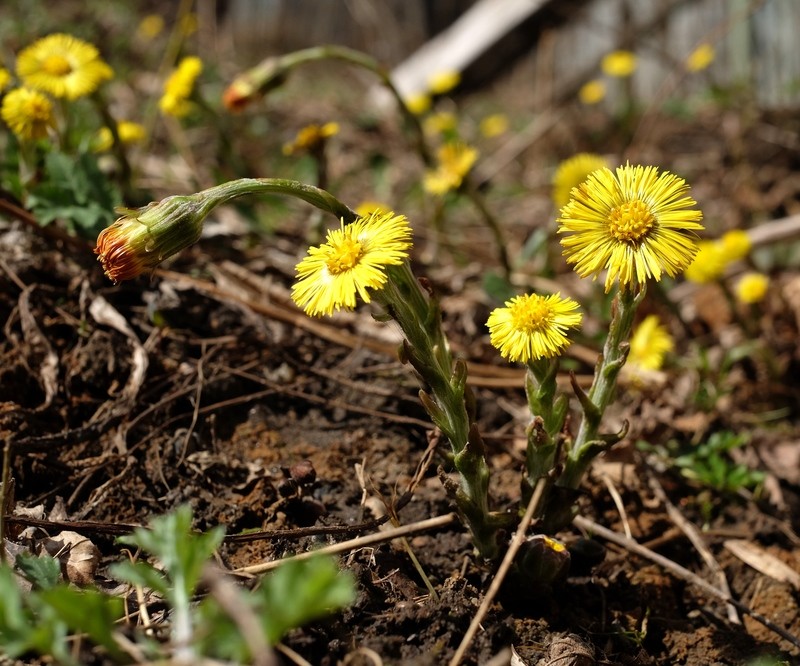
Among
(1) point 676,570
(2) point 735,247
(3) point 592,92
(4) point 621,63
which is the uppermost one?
(3) point 592,92

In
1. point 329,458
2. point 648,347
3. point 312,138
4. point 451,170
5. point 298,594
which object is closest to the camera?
point 298,594

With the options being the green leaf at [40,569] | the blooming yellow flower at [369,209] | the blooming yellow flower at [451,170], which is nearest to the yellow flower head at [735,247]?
the blooming yellow flower at [451,170]

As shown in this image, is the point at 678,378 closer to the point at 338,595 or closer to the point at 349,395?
the point at 349,395

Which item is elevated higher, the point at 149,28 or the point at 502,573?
the point at 149,28

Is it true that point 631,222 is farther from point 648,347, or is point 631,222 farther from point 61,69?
point 61,69

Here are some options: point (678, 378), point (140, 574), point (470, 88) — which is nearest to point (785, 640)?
point (678, 378)

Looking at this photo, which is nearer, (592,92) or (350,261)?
(350,261)

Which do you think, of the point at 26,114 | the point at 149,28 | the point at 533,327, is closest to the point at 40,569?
the point at 533,327

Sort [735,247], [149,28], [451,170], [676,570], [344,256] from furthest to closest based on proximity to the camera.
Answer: [149,28]
[451,170]
[735,247]
[676,570]
[344,256]
